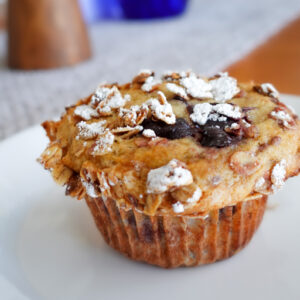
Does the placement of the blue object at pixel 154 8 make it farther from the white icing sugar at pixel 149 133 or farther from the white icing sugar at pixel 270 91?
the white icing sugar at pixel 149 133

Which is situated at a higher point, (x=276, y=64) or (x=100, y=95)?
(x=100, y=95)

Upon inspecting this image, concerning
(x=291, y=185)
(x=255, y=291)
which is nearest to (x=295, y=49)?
(x=291, y=185)

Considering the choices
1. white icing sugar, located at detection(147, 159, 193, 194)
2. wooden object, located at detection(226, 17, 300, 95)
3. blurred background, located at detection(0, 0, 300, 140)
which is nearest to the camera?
white icing sugar, located at detection(147, 159, 193, 194)

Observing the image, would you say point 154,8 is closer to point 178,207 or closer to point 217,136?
point 217,136

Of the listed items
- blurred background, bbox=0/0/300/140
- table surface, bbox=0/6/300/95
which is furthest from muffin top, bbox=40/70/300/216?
table surface, bbox=0/6/300/95

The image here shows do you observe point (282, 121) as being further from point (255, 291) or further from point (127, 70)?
point (127, 70)

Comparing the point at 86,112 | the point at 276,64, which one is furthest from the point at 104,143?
the point at 276,64

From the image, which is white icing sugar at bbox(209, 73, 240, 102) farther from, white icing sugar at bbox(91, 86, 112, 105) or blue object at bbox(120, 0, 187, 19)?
blue object at bbox(120, 0, 187, 19)
